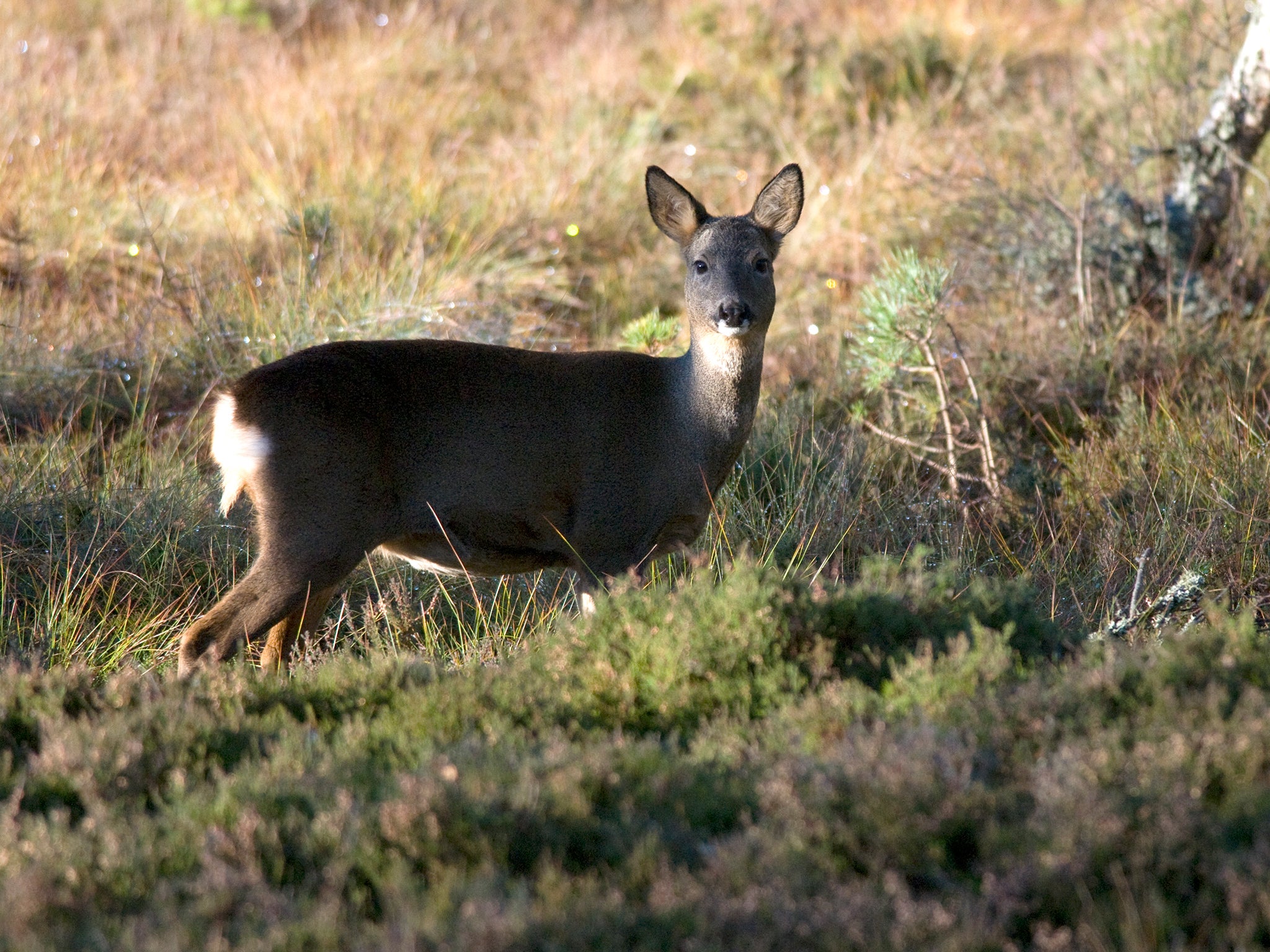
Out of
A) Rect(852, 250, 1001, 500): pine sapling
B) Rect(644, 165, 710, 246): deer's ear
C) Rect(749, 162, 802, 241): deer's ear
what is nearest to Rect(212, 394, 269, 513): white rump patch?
Rect(644, 165, 710, 246): deer's ear

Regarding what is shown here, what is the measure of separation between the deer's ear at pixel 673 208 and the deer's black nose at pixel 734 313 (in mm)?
652

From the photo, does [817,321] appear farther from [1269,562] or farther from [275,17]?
[275,17]

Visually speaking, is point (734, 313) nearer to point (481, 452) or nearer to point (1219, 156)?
point (481, 452)

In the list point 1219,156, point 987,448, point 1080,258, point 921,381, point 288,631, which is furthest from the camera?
point 1219,156

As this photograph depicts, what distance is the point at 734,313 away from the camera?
467 cm

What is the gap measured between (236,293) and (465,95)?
431 centimetres

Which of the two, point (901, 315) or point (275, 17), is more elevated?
point (275, 17)

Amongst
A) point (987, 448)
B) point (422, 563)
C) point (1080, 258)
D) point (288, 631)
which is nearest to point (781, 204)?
point (987, 448)

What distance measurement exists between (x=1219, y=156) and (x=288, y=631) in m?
6.14

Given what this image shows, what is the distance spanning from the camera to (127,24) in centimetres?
1240

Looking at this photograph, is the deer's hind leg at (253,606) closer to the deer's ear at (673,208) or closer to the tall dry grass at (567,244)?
the tall dry grass at (567,244)

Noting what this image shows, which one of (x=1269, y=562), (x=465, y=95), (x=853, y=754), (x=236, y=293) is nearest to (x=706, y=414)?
(x=853, y=754)

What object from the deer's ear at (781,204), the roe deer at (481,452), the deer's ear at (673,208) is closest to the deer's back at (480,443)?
the roe deer at (481,452)

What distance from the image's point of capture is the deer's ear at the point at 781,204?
5.26m
